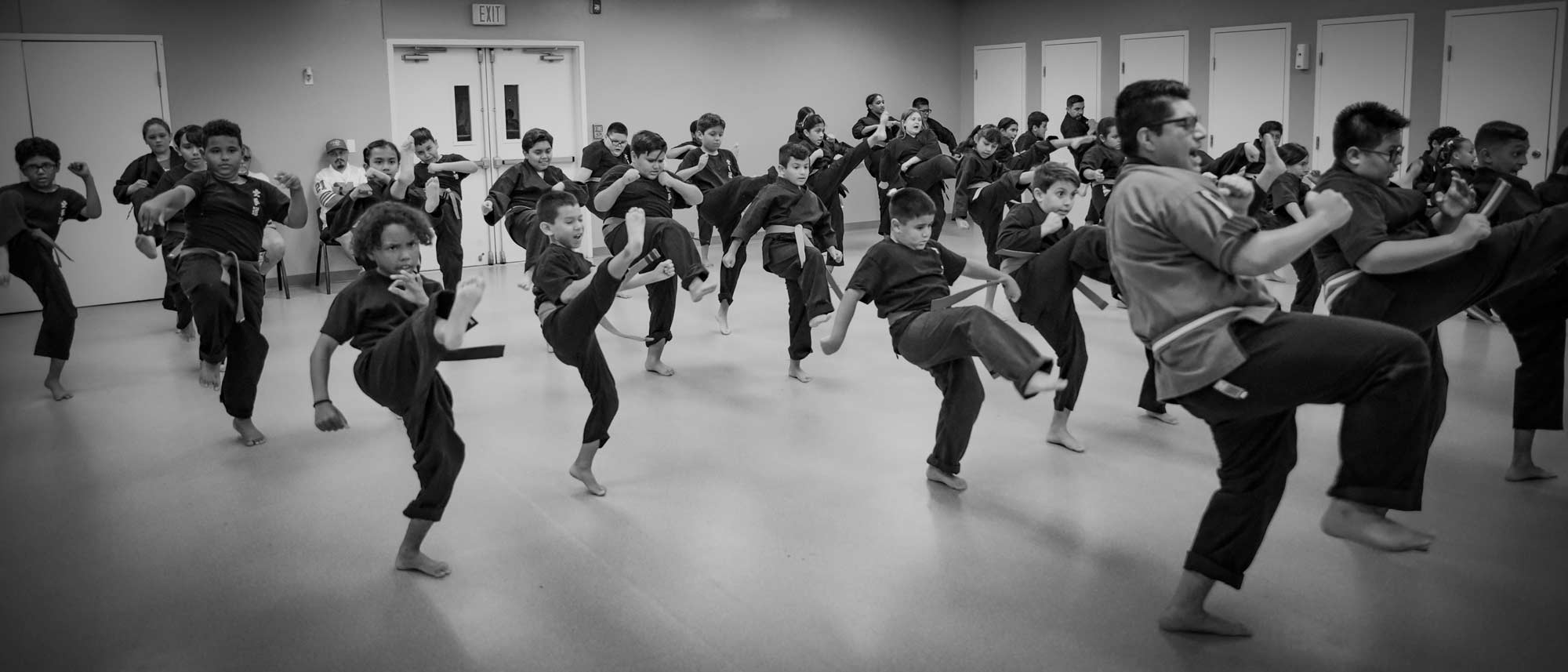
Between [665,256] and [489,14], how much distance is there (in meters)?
6.25

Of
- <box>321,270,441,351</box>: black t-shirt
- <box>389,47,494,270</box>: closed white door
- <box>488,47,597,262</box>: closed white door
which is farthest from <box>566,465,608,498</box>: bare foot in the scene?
<box>488,47,597,262</box>: closed white door

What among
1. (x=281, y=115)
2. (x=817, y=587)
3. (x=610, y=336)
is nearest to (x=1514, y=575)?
(x=817, y=587)

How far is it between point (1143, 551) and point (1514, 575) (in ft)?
3.64

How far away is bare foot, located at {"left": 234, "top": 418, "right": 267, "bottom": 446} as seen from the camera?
554 centimetres

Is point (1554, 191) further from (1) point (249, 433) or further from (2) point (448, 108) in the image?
(2) point (448, 108)

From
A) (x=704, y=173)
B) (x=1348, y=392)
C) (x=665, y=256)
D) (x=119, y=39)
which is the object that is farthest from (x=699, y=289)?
(x=119, y=39)

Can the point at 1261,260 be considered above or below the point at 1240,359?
above

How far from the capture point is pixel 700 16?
13.4 metres

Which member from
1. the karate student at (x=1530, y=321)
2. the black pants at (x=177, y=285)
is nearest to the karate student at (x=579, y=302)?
the karate student at (x=1530, y=321)

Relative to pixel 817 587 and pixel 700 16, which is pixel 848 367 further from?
pixel 700 16

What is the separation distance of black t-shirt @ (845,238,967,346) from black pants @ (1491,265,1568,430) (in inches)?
85.6

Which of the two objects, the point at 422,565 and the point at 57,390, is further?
the point at 57,390

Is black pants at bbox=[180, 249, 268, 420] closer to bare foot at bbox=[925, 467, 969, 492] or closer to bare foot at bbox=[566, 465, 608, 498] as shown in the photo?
bare foot at bbox=[566, 465, 608, 498]

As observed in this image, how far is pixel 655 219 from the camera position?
693cm
